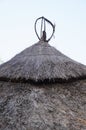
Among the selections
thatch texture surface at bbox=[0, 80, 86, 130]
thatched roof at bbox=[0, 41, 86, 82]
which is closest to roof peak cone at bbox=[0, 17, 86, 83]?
thatched roof at bbox=[0, 41, 86, 82]

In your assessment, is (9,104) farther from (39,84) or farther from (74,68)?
(74,68)

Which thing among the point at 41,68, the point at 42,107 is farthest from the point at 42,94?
the point at 41,68

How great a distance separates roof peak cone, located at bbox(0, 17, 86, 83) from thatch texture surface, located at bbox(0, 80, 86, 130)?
0.28 metres

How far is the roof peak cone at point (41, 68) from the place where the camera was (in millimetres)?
7709

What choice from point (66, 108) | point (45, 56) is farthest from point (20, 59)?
point (66, 108)

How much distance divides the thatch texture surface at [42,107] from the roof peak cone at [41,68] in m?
0.28

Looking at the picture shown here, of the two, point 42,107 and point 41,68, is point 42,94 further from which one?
point 41,68

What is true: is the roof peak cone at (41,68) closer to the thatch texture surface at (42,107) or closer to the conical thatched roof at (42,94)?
the conical thatched roof at (42,94)

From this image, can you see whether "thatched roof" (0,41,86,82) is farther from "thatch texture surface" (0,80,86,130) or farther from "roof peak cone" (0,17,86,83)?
"thatch texture surface" (0,80,86,130)

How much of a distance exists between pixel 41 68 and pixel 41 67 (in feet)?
0.22

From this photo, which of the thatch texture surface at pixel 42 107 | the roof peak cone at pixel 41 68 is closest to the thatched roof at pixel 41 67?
the roof peak cone at pixel 41 68

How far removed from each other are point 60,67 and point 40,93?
4.95ft

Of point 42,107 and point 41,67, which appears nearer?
point 42,107

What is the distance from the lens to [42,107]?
21.8 ft
